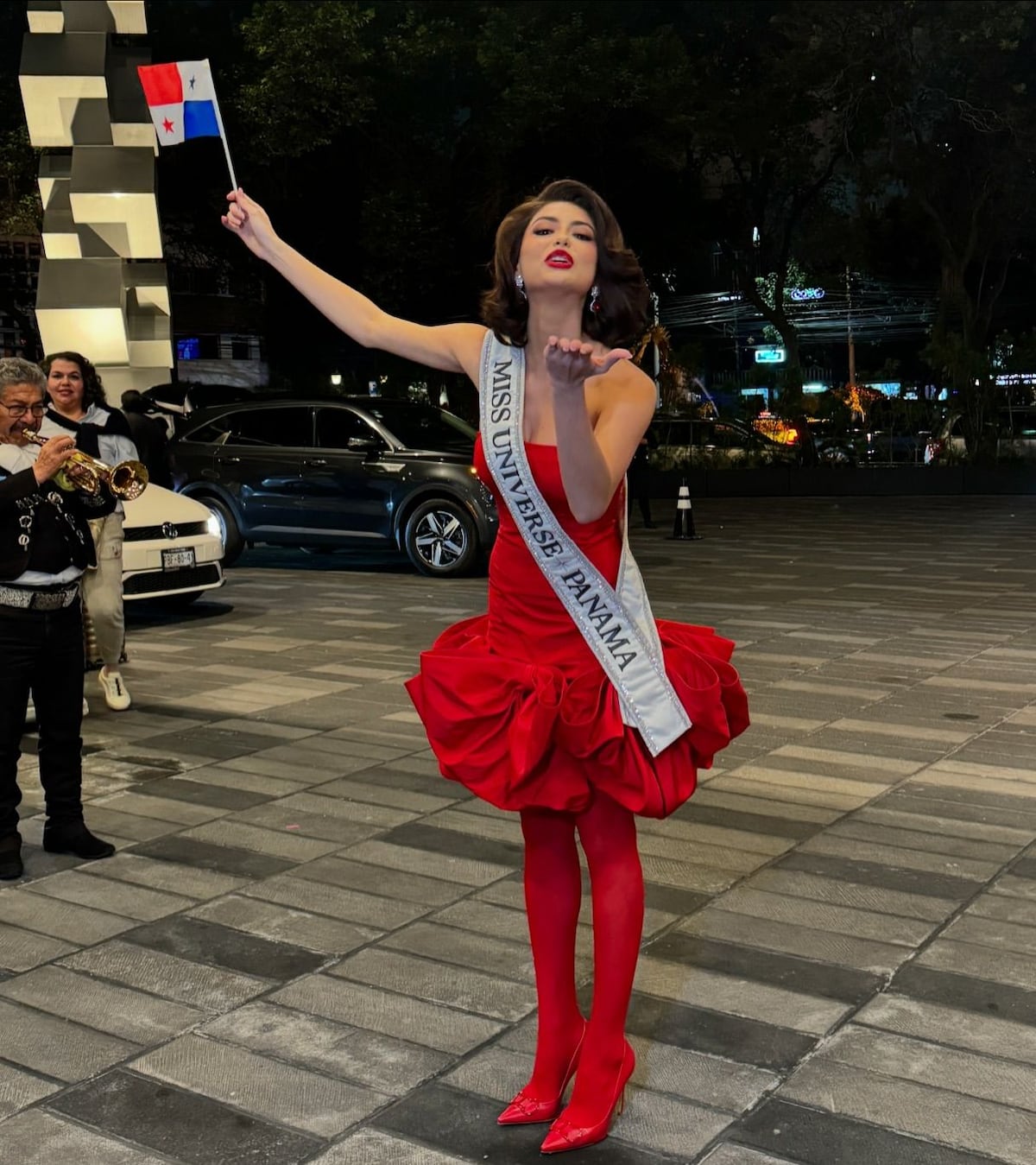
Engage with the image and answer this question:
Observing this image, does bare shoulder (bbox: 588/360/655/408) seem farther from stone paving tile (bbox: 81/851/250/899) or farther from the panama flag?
stone paving tile (bbox: 81/851/250/899)

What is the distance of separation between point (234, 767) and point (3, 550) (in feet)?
6.00

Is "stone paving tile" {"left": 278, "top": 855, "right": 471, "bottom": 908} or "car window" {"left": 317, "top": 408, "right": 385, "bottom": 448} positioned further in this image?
"car window" {"left": 317, "top": 408, "right": 385, "bottom": 448}

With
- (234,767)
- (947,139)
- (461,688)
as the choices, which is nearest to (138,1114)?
(461,688)

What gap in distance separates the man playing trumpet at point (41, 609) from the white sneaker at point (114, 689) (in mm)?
2459

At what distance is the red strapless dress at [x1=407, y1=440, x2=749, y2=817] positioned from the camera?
9.64ft

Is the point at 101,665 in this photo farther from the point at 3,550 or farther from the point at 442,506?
the point at 442,506

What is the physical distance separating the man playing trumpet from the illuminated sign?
63.5 meters

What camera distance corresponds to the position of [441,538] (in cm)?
1355

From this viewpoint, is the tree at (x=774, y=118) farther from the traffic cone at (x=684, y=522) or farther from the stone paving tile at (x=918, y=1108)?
the stone paving tile at (x=918, y=1108)

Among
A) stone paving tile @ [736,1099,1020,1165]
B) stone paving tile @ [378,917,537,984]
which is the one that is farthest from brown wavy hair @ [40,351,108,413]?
stone paving tile @ [736,1099,1020,1165]

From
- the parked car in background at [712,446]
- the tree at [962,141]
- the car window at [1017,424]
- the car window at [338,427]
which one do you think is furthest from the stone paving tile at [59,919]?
the car window at [1017,424]

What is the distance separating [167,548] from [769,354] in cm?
6238

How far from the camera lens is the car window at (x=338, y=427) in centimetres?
1433

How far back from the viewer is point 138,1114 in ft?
10.6
